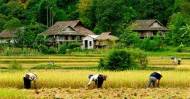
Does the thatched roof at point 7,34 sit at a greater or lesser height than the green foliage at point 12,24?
lesser

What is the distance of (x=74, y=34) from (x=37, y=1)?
1922 centimetres

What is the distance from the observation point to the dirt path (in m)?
17.1

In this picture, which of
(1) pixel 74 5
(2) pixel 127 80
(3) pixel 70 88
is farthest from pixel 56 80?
(1) pixel 74 5

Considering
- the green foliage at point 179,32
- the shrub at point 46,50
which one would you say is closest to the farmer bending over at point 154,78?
the shrub at point 46,50

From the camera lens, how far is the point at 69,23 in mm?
70875

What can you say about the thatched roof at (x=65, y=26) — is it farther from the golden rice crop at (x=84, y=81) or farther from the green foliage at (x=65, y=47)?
the golden rice crop at (x=84, y=81)

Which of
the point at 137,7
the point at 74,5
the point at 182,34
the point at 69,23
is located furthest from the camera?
the point at 74,5

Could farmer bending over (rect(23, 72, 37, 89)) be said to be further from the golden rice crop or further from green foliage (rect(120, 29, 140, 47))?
green foliage (rect(120, 29, 140, 47))

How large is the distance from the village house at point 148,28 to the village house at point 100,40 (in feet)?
20.0

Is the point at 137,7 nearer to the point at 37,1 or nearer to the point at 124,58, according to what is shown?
the point at 37,1

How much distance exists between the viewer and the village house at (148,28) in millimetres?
72312

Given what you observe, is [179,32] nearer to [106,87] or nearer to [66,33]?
[66,33]

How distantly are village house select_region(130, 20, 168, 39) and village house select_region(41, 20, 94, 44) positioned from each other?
265 inches

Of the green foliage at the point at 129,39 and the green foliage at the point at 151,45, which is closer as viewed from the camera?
the green foliage at the point at 151,45
